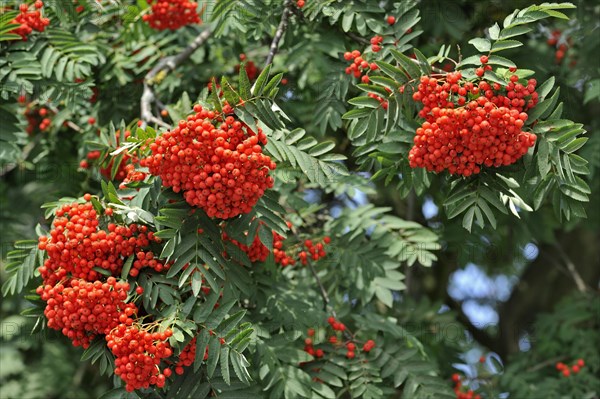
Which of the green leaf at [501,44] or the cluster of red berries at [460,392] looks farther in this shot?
the cluster of red berries at [460,392]

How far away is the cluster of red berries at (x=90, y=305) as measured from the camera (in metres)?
3.67

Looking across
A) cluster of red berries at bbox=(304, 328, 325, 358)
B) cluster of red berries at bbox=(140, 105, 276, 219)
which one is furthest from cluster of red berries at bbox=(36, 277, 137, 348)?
cluster of red berries at bbox=(304, 328, 325, 358)

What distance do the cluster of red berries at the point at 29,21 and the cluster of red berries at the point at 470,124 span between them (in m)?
2.48

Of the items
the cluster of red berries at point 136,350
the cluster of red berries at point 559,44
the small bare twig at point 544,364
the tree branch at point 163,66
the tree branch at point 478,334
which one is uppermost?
the tree branch at point 163,66

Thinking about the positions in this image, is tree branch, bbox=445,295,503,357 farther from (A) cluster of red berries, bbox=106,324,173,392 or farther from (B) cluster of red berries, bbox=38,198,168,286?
(A) cluster of red berries, bbox=106,324,173,392

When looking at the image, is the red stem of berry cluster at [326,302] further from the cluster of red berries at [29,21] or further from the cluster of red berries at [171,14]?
the cluster of red berries at [29,21]

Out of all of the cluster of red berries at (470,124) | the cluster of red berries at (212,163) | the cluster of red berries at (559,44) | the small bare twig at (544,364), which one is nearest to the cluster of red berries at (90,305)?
the cluster of red berries at (212,163)

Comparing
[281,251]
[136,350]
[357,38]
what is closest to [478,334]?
[281,251]

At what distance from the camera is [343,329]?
182 inches

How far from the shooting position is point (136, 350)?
3.58m

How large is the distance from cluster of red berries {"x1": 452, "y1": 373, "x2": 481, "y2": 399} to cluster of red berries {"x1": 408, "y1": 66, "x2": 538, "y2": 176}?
193 centimetres

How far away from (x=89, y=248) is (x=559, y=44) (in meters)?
4.04

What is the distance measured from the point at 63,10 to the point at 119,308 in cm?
224

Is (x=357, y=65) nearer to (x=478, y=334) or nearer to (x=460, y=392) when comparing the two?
(x=460, y=392)
